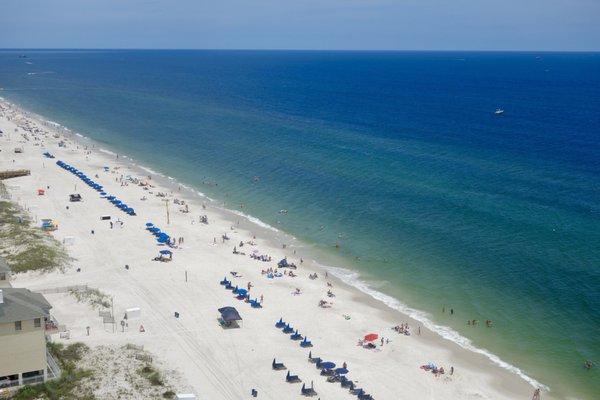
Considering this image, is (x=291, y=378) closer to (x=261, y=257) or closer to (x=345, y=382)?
(x=345, y=382)

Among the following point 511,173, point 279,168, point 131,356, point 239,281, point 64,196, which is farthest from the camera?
point 279,168

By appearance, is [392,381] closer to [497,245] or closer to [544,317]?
[544,317]

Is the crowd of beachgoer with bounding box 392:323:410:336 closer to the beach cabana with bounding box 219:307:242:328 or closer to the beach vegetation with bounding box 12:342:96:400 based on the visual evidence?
the beach cabana with bounding box 219:307:242:328

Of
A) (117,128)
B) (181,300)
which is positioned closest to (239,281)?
(181,300)

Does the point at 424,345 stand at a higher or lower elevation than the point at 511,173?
lower

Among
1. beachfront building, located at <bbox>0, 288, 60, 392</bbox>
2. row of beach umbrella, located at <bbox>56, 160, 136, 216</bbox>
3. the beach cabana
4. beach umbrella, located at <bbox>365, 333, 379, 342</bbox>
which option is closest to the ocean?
beach umbrella, located at <bbox>365, 333, 379, 342</bbox>

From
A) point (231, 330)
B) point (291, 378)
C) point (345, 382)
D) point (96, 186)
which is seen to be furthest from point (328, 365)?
point (96, 186)

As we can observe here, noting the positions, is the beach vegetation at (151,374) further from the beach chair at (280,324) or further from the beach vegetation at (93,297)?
the beach chair at (280,324)
